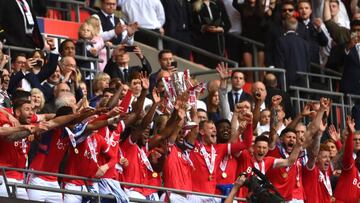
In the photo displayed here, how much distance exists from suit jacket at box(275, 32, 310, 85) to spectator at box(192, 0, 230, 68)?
1169mm

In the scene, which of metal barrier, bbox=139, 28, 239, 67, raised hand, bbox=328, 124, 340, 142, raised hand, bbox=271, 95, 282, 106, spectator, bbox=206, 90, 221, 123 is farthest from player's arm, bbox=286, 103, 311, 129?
metal barrier, bbox=139, 28, 239, 67

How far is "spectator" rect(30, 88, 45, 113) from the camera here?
70.1 ft

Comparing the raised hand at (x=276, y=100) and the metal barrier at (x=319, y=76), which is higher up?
the metal barrier at (x=319, y=76)

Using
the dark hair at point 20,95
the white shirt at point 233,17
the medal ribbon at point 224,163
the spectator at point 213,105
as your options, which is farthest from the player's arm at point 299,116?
the dark hair at point 20,95

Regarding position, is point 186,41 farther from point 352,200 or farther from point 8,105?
point 8,105

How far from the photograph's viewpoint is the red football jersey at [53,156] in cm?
2025

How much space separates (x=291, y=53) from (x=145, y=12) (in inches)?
90.8

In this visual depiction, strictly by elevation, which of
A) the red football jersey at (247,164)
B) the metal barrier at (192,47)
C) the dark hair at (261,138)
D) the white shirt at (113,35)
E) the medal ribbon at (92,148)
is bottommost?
the red football jersey at (247,164)

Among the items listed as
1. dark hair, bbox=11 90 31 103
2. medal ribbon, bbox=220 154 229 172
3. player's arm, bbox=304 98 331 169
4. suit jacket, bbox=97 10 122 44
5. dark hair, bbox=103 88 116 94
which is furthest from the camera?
suit jacket, bbox=97 10 122 44

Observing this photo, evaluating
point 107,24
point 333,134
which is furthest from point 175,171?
point 107,24

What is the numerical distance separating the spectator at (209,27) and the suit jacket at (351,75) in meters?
2.01

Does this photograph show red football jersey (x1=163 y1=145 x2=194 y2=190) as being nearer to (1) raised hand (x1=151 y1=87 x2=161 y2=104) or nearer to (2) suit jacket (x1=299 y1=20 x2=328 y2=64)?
(1) raised hand (x1=151 y1=87 x2=161 y2=104)

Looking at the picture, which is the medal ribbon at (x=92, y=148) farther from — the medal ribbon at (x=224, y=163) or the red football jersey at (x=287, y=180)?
the red football jersey at (x=287, y=180)

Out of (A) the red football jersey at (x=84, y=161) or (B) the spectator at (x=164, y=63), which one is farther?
(B) the spectator at (x=164, y=63)
